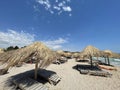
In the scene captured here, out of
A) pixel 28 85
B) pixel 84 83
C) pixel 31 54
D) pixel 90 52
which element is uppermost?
pixel 90 52

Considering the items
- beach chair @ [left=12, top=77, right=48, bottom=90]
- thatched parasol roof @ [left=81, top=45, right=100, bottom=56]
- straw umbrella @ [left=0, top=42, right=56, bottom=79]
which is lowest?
beach chair @ [left=12, top=77, right=48, bottom=90]

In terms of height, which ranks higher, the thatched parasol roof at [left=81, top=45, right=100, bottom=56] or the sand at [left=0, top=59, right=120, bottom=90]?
the thatched parasol roof at [left=81, top=45, right=100, bottom=56]

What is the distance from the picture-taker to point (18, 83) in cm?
738

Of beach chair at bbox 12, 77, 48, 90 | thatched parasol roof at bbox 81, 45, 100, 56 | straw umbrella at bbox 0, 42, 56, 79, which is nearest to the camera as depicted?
beach chair at bbox 12, 77, 48, 90

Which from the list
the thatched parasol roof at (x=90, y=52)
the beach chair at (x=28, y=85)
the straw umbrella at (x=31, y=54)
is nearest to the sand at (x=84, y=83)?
the beach chair at (x=28, y=85)

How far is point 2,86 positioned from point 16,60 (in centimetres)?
263

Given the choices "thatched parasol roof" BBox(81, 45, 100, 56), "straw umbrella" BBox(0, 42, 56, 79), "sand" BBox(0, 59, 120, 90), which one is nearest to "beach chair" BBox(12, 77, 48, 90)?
"sand" BBox(0, 59, 120, 90)

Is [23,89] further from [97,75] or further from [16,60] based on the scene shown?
[97,75]

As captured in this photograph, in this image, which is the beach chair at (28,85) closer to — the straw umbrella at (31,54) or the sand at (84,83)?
the sand at (84,83)

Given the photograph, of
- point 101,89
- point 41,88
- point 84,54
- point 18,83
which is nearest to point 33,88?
point 41,88

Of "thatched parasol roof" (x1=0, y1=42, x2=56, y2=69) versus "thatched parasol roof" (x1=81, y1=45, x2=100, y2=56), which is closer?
"thatched parasol roof" (x1=0, y1=42, x2=56, y2=69)

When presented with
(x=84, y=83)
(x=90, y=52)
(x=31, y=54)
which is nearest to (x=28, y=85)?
(x=31, y=54)

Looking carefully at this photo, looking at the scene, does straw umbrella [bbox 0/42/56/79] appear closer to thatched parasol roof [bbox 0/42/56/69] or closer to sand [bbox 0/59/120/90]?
thatched parasol roof [bbox 0/42/56/69]

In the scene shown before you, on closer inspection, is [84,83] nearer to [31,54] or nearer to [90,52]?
[31,54]
